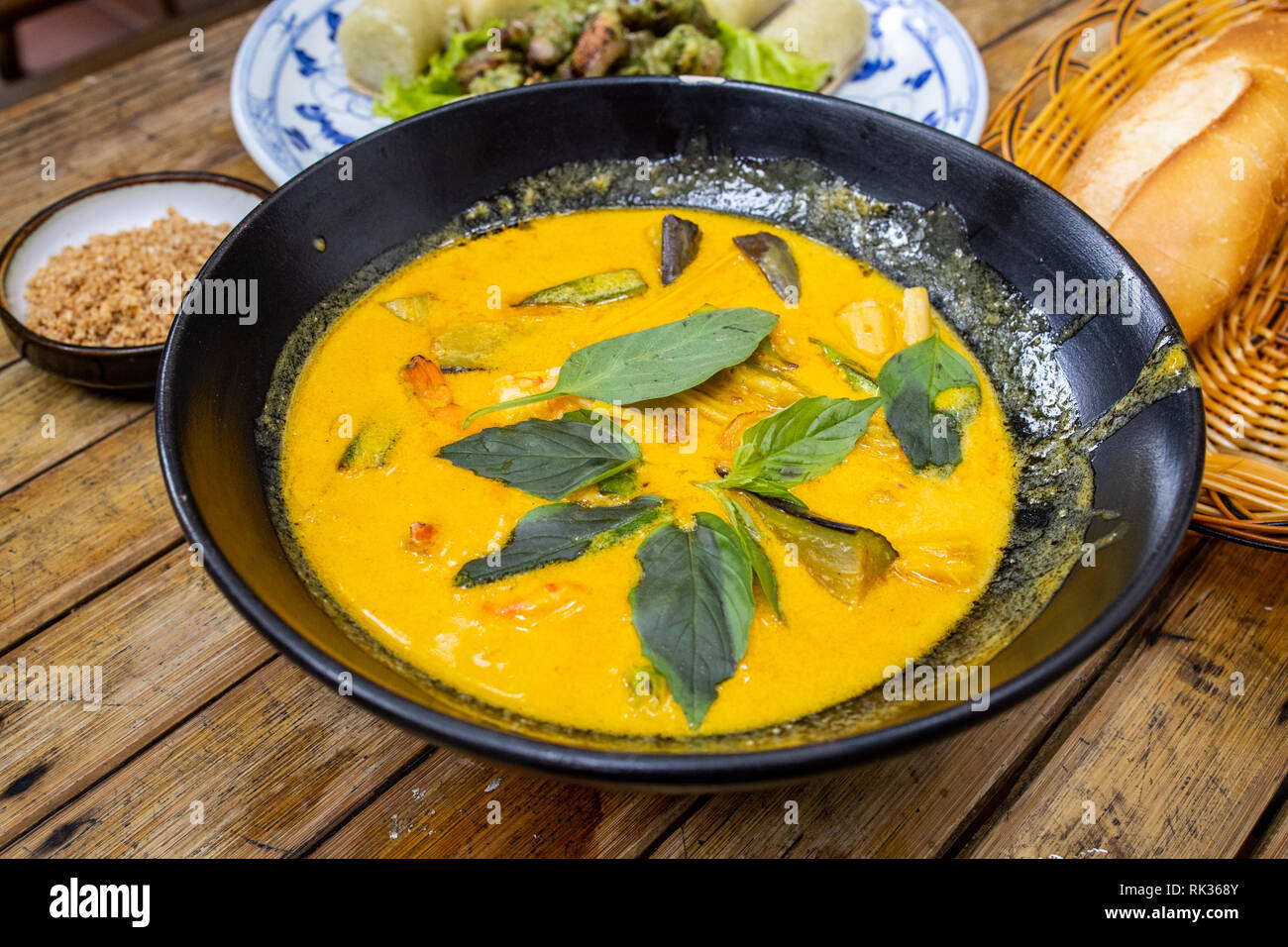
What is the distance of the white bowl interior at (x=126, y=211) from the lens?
2.50 metres

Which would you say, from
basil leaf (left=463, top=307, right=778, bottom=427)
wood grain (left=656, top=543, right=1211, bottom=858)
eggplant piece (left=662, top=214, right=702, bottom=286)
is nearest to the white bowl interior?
eggplant piece (left=662, top=214, right=702, bottom=286)

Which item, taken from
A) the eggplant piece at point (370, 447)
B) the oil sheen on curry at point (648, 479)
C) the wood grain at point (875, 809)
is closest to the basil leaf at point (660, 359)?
the oil sheen on curry at point (648, 479)

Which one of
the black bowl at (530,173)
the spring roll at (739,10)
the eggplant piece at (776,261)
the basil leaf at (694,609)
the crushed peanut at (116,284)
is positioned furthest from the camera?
the spring roll at (739,10)

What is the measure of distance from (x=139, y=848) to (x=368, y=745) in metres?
0.37

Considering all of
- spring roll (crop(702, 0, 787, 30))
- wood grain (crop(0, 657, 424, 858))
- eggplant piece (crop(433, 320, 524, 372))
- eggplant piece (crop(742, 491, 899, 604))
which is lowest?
wood grain (crop(0, 657, 424, 858))

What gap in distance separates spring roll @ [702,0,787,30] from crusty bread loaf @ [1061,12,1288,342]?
125 centimetres

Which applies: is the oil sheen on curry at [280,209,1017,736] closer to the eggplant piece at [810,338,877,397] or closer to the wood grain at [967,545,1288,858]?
the eggplant piece at [810,338,877,397]

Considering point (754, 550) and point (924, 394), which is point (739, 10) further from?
point (754, 550)

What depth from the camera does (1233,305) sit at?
8.20ft

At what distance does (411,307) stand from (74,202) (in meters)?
1.09

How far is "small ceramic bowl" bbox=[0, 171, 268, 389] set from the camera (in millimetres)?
2211

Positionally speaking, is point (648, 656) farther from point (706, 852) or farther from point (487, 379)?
point (487, 379)

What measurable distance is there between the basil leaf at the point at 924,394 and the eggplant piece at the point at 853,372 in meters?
0.02

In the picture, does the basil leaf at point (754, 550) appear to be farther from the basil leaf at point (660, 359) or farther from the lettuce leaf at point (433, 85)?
the lettuce leaf at point (433, 85)
